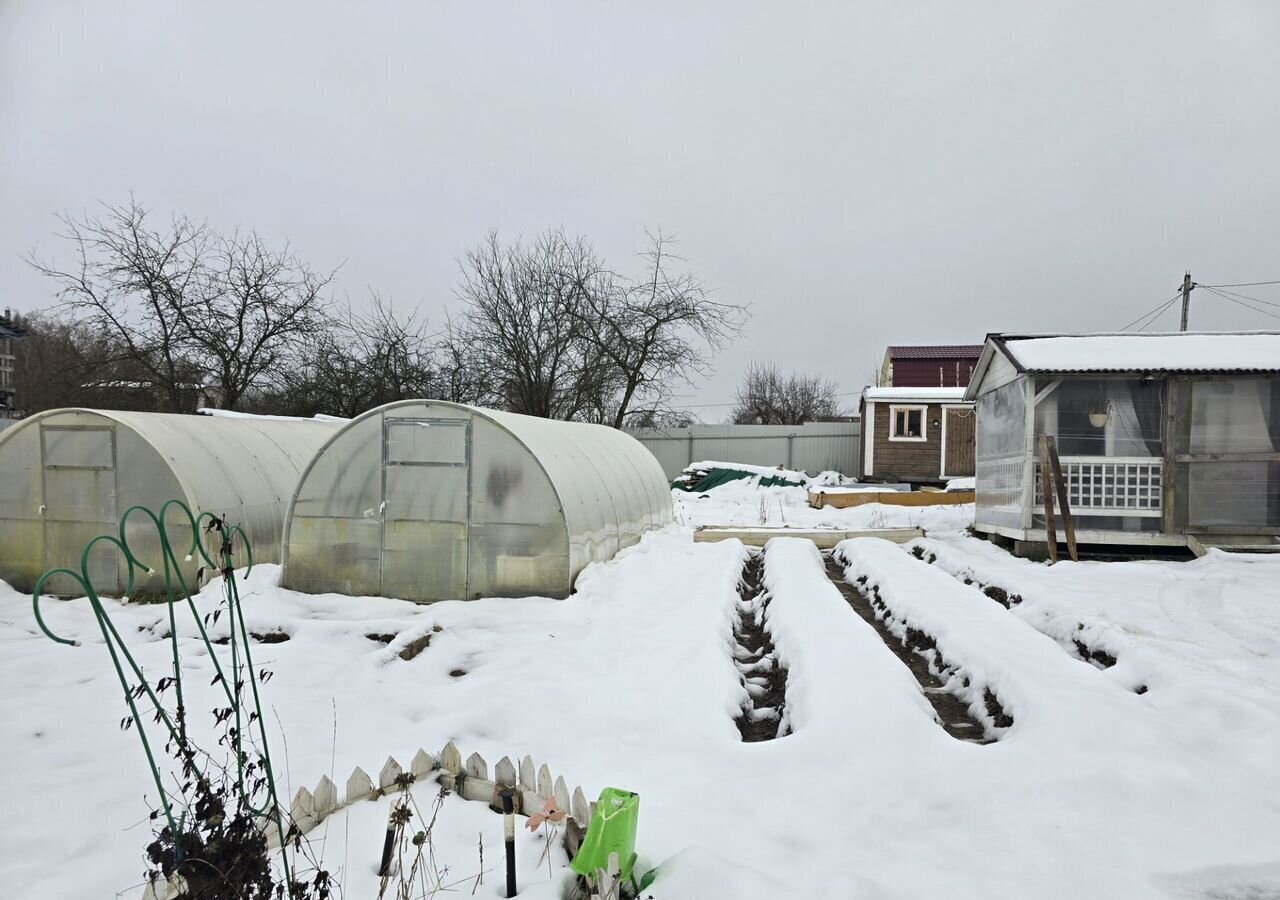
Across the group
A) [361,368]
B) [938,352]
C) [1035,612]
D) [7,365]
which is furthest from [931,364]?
[7,365]

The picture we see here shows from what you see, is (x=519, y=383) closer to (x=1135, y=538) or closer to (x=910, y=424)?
(x=910, y=424)

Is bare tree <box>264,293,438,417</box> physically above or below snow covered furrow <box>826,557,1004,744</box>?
above

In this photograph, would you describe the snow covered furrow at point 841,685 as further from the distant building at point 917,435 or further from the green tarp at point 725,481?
the distant building at point 917,435

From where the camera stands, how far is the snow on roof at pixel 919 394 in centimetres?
2273

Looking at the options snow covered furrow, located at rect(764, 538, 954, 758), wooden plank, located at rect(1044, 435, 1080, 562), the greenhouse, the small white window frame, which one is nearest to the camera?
snow covered furrow, located at rect(764, 538, 954, 758)

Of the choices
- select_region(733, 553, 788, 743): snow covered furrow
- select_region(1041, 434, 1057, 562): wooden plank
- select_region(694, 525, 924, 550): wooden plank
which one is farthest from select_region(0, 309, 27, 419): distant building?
select_region(1041, 434, 1057, 562): wooden plank

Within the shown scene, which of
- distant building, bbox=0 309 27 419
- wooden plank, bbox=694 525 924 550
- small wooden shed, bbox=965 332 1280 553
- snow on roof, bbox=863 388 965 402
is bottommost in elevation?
wooden plank, bbox=694 525 924 550

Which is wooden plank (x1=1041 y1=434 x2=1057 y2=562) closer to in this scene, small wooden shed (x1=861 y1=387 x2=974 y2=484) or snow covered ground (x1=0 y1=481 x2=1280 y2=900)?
snow covered ground (x1=0 y1=481 x2=1280 y2=900)

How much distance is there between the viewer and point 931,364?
30.6 m

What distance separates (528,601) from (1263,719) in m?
5.89

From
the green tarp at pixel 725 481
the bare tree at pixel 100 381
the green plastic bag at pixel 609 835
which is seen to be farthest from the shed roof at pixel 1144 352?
the bare tree at pixel 100 381

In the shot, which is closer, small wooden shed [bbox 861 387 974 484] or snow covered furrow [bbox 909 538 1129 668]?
snow covered furrow [bbox 909 538 1129 668]

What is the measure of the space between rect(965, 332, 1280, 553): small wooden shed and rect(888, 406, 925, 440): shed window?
12.0 metres

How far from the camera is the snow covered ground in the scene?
3.05 metres
